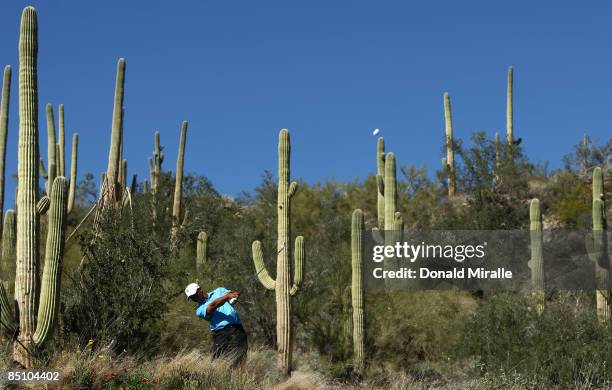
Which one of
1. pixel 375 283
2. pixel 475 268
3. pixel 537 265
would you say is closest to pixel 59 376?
pixel 375 283

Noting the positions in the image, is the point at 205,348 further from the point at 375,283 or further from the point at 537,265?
the point at 537,265

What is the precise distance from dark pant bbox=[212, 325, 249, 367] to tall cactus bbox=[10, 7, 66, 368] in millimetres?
2119

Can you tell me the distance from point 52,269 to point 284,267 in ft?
18.1

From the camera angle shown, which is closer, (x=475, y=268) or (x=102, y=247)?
(x=102, y=247)

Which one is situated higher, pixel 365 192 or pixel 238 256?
pixel 365 192

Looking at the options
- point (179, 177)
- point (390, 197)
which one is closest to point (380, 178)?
point (390, 197)

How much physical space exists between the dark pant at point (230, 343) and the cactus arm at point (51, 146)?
31.1 feet

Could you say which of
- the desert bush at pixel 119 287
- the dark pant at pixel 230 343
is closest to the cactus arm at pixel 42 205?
the desert bush at pixel 119 287

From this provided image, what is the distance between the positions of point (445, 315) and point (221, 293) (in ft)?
36.8

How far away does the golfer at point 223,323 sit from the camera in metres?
11.5

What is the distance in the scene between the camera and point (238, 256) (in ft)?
69.9

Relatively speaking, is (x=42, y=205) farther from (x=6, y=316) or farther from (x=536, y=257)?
(x=536, y=257)

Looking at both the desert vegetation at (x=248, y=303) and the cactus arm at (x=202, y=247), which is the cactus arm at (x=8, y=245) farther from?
the cactus arm at (x=202, y=247)

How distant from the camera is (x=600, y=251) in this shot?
22906mm
